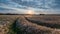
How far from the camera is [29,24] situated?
100cm

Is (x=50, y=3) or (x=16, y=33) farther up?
(x=50, y=3)

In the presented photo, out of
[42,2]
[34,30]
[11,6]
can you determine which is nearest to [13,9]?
[11,6]

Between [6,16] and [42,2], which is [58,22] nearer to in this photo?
[42,2]

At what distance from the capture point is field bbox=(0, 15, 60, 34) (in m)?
0.90

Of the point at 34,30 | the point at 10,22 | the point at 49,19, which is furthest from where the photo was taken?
the point at 49,19

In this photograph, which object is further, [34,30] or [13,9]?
[13,9]

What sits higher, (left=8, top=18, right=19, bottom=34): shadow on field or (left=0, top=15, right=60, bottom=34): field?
(left=0, top=15, right=60, bottom=34): field

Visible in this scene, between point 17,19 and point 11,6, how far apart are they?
195 millimetres

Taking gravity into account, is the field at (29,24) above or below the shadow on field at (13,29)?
above

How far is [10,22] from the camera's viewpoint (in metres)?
1.04

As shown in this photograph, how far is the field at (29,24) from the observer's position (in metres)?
0.90

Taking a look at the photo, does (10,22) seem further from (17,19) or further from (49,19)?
(49,19)

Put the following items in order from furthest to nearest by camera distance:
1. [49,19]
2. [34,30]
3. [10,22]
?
[49,19], [10,22], [34,30]

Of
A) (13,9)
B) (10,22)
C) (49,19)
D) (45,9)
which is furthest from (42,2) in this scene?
(10,22)
